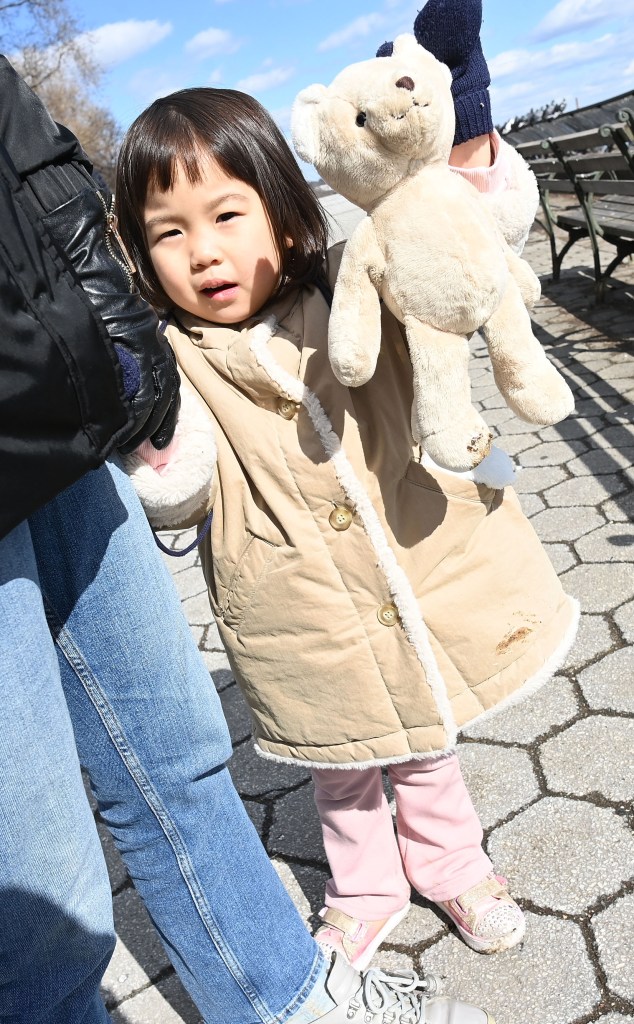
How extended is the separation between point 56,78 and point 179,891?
35.8 metres

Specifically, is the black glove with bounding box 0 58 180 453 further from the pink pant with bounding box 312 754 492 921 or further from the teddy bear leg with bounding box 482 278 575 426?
the pink pant with bounding box 312 754 492 921

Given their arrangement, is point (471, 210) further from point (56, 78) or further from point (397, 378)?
point (56, 78)

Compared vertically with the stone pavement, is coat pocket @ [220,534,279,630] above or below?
above

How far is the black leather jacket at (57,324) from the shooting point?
0.96 m

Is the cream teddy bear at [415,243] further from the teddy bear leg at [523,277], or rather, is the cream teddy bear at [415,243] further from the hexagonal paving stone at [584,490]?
the hexagonal paving stone at [584,490]

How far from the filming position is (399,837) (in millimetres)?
1905

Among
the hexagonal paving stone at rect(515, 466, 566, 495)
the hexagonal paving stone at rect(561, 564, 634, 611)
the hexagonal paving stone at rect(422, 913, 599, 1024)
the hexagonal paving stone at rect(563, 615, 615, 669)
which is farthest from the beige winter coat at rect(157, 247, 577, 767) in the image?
the hexagonal paving stone at rect(515, 466, 566, 495)

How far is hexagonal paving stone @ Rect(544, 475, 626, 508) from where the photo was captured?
3.69 m

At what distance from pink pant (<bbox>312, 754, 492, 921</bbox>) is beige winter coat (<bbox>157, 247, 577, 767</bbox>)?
20cm

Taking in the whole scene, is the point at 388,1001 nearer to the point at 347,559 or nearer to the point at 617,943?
the point at 617,943

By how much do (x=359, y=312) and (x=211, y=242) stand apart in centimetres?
33

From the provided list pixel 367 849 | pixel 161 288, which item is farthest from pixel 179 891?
pixel 161 288

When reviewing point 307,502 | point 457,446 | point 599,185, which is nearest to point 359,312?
point 457,446

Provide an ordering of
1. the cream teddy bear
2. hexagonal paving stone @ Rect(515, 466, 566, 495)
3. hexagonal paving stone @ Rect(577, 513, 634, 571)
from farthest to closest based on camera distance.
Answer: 1. hexagonal paving stone @ Rect(515, 466, 566, 495)
2. hexagonal paving stone @ Rect(577, 513, 634, 571)
3. the cream teddy bear
